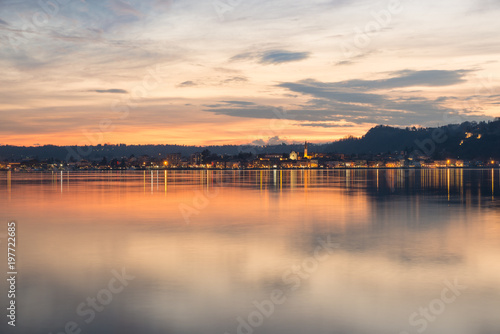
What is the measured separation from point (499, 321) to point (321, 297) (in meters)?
3.01

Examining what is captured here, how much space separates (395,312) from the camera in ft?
27.3

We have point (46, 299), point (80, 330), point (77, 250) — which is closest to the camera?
point (80, 330)

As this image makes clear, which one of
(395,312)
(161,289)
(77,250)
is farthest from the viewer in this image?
(77,250)

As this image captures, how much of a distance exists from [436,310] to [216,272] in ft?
16.1

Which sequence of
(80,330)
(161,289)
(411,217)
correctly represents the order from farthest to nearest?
(411,217) → (161,289) → (80,330)

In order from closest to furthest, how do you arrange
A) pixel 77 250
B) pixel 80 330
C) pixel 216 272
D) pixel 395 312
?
pixel 80 330 < pixel 395 312 < pixel 216 272 < pixel 77 250

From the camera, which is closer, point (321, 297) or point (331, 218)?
point (321, 297)

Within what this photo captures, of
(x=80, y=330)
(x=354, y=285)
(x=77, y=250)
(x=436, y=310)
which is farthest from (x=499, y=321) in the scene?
(x=77, y=250)

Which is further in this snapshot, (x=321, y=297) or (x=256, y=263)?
(x=256, y=263)

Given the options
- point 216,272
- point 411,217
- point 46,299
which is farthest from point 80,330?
point 411,217

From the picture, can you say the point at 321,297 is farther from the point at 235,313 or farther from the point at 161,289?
the point at 161,289

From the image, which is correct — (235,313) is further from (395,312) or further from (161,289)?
(395,312)

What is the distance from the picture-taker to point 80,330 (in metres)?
7.59

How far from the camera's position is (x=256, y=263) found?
1227 centimetres
